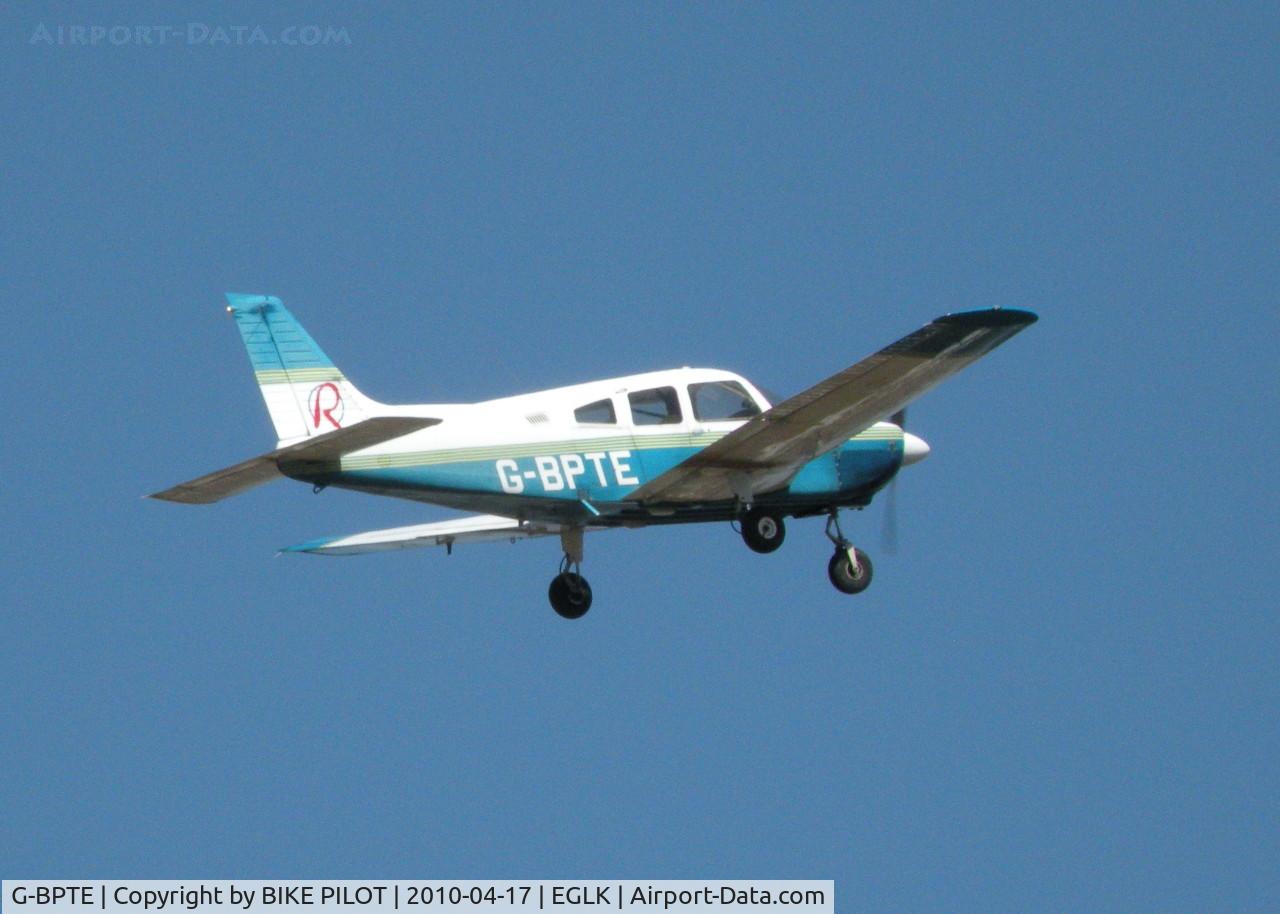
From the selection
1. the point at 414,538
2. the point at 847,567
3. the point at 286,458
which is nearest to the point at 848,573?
the point at 847,567

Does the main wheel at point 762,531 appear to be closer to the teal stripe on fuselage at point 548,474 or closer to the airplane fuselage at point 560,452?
Answer: the airplane fuselage at point 560,452

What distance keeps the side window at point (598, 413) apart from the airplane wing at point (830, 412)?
0.84 meters

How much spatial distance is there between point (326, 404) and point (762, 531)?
5464 millimetres

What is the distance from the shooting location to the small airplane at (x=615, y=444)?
90.3 feet

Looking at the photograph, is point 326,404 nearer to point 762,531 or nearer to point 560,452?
point 560,452

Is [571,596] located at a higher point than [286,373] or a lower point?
lower

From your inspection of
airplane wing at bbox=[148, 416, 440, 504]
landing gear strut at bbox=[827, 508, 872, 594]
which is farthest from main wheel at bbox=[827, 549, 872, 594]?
airplane wing at bbox=[148, 416, 440, 504]

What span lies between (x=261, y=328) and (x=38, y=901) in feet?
20.2

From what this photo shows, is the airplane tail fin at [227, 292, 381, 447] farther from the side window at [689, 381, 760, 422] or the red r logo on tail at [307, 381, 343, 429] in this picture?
the side window at [689, 381, 760, 422]

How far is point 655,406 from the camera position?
1152 inches

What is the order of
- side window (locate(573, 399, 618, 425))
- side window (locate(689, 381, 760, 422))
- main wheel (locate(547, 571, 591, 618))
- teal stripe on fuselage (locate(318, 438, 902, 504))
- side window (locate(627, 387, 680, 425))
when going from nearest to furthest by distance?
teal stripe on fuselage (locate(318, 438, 902, 504))
side window (locate(573, 399, 618, 425))
side window (locate(627, 387, 680, 425))
side window (locate(689, 381, 760, 422))
main wheel (locate(547, 571, 591, 618))

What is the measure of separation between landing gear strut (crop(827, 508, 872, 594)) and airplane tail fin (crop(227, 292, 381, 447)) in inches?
246

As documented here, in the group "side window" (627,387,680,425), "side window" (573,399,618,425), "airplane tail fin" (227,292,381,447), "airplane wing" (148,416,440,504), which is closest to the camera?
"airplane wing" (148,416,440,504)

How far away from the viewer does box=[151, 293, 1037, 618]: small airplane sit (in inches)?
1083
